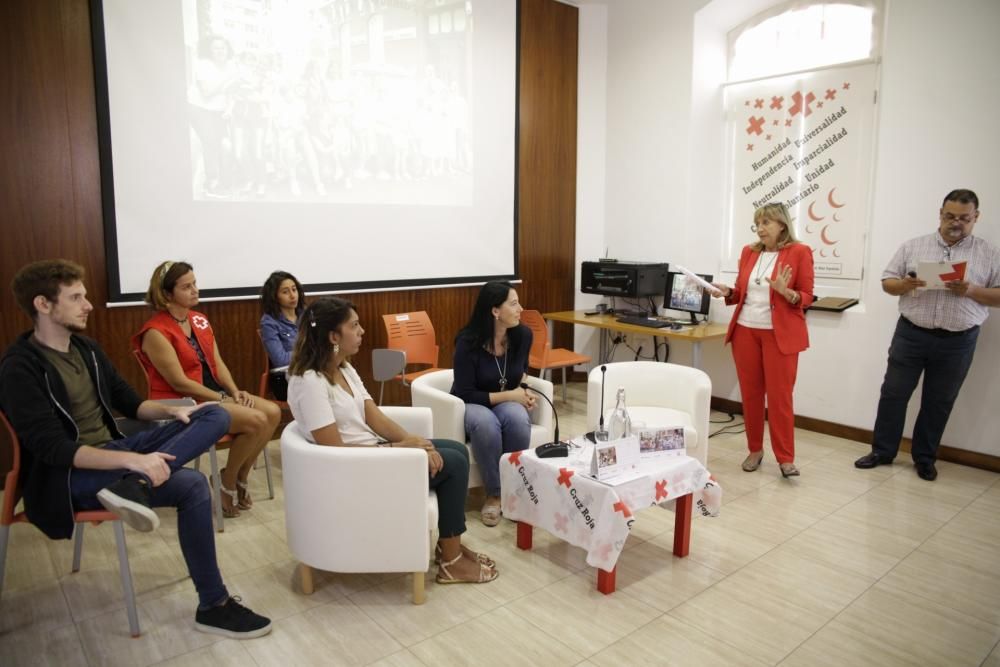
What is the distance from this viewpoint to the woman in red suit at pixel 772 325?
3770mm

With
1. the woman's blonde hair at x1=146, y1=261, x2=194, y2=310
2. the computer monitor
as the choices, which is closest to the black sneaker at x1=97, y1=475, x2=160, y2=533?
the woman's blonde hair at x1=146, y1=261, x2=194, y2=310

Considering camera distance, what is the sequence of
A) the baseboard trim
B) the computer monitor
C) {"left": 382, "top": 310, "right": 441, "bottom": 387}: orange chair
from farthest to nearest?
the computer monitor
{"left": 382, "top": 310, "right": 441, "bottom": 387}: orange chair
the baseboard trim

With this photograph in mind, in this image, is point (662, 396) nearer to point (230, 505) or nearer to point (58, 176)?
point (230, 505)

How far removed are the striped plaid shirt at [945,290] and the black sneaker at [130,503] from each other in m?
3.91

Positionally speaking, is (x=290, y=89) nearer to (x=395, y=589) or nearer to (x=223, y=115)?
(x=223, y=115)

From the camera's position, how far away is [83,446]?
7.20 feet

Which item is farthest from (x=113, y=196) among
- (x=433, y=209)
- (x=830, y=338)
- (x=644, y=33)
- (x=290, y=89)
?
(x=830, y=338)

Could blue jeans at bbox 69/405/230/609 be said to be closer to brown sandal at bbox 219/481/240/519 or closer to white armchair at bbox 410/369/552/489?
brown sandal at bbox 219/481/240/519

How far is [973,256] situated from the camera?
3.69 metres

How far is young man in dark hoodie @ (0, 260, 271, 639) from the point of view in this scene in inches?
85.2

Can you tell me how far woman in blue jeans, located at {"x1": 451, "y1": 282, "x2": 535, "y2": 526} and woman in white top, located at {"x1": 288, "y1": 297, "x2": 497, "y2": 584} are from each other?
0.46 m

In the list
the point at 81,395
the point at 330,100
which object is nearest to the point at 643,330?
the point at 330,100

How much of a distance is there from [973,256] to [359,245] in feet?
12.3

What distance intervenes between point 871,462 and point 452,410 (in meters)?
2.63
